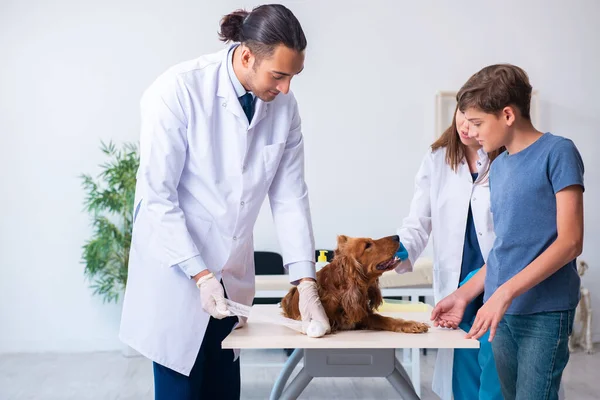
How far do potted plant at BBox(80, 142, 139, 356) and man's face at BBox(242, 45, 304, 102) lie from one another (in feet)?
10.5

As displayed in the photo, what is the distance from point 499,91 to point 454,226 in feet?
2.27

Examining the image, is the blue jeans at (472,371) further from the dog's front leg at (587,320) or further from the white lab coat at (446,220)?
the dog's front leg at (587,320)

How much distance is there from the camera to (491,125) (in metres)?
1.66

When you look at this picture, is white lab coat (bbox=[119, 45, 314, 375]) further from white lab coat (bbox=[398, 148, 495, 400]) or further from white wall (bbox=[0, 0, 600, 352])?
white wall (bbox=[0, 0, 600, 352])

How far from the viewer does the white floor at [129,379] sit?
13.0ft

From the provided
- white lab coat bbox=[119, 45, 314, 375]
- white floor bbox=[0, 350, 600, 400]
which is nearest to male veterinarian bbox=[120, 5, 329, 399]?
white lab coat bbox=[119, 45, 314, 375]

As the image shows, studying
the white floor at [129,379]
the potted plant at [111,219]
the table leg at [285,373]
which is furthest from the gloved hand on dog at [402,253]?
the potted plant at [111,219]

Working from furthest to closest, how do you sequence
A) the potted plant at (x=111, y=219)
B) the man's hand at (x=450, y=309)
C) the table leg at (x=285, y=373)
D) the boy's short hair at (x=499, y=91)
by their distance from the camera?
the potted plant at (x=111, y=219) → the table leg at (x=285, y=373) → the man's hand at (x=450, y=309) → the boy's short hair at (x=499, y=91)

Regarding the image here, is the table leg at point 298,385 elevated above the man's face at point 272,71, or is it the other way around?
A: the man's face at point 272,71

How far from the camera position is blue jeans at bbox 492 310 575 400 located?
5.02ft

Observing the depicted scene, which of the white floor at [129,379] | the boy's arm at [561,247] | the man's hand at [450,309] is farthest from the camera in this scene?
the white floor at [129,379]

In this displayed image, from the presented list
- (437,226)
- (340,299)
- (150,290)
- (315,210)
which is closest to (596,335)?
(315,210)

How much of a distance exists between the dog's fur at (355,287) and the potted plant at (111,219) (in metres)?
3.02

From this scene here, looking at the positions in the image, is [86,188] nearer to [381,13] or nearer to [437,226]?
[381,13]
